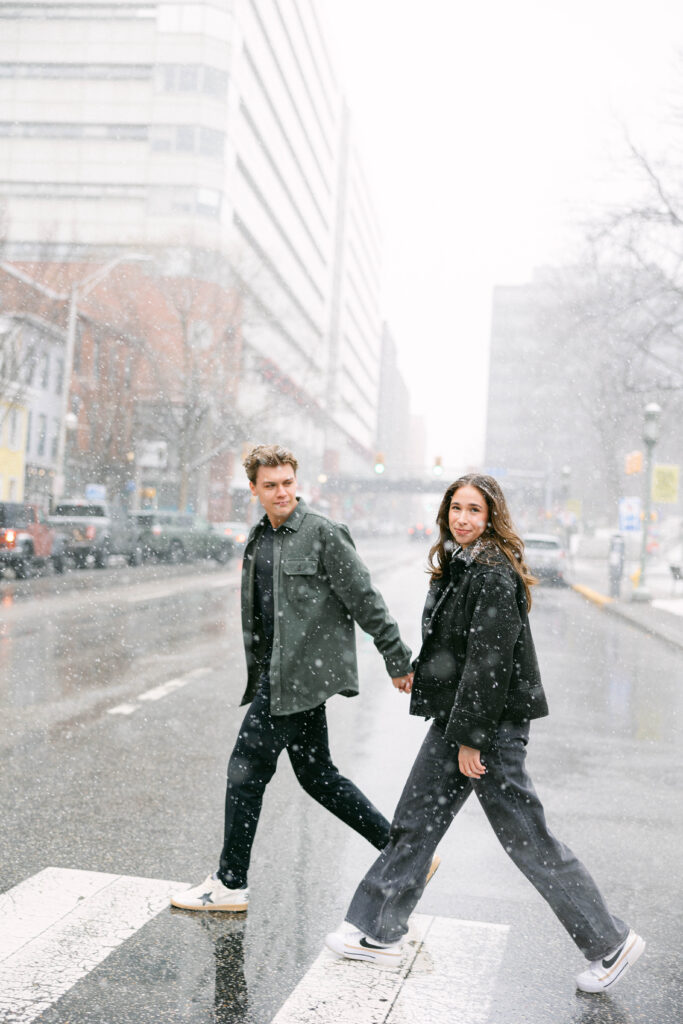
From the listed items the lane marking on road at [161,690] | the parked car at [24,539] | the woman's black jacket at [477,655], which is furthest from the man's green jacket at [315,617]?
the parked car at [24,539]

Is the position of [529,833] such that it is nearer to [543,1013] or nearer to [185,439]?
[543,1013]

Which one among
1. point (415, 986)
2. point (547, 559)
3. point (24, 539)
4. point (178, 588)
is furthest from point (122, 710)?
point (547, 559)

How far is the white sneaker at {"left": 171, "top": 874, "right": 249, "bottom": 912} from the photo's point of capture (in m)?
4.16

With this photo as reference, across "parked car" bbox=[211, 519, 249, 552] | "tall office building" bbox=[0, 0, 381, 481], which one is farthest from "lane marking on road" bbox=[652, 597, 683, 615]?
"tall office building" bbox=[0, 0, 381, 481]

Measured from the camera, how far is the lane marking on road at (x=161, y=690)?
28.4 feet

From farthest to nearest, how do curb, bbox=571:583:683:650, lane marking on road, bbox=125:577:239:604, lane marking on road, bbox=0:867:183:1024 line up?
lane marking on road, bbox=125:577:239:604, curb, bbox=571:583:683:650, lane marking on road, bbox=0:867:183:1024

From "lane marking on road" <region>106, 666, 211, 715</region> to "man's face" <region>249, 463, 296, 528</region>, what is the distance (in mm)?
4818

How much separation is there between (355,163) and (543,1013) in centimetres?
12589

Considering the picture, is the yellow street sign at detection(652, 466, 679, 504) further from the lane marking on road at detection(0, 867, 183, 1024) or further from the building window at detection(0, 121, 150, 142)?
the building window at detection(0, 121, 150, 142)

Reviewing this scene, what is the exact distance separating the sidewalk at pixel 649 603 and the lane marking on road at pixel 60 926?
41.0 ft

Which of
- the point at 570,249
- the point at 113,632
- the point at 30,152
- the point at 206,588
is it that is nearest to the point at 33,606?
the point at 113,632

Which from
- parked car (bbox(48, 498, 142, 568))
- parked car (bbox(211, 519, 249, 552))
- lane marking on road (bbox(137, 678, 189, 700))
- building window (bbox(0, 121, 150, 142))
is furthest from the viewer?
building window (bbox(0, 121, 150, 142))

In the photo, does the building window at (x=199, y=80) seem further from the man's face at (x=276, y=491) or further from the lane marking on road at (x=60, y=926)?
the lane marking on road at (x=60, y=926)

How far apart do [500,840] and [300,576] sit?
1.22 meters
